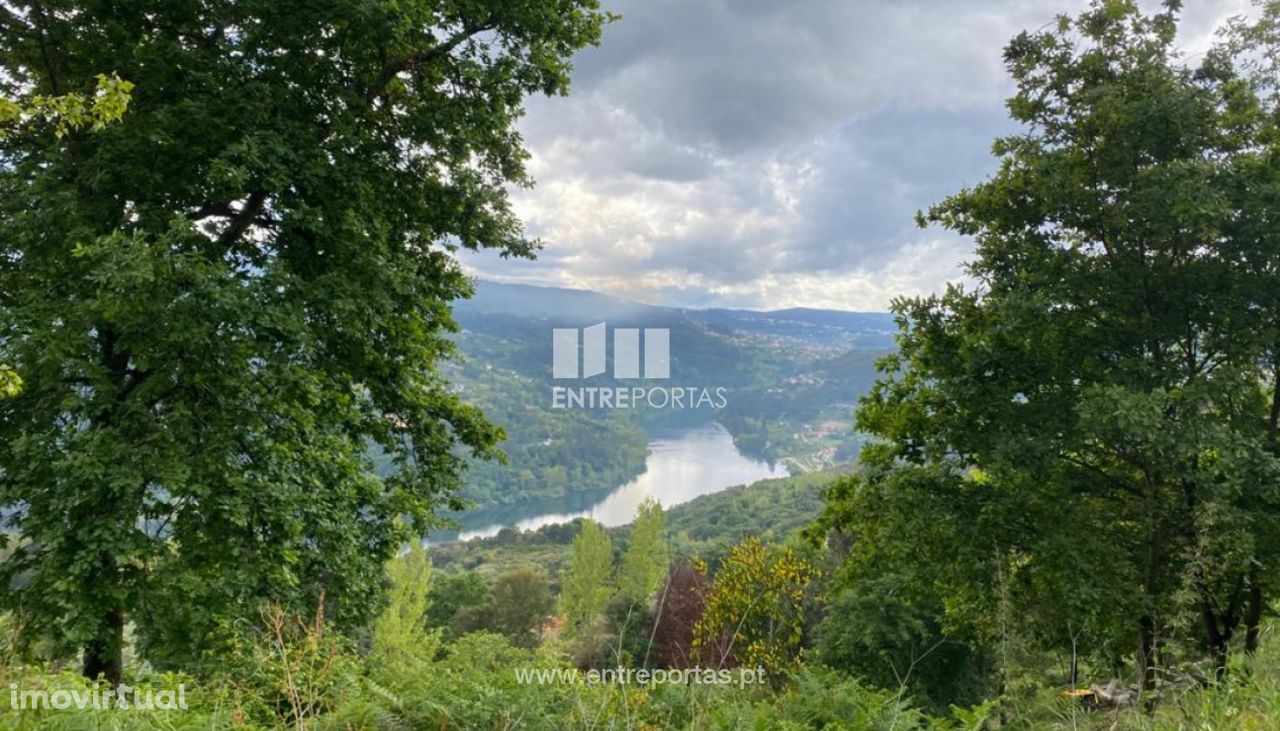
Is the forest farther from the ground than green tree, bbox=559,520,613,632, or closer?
farther from the ground

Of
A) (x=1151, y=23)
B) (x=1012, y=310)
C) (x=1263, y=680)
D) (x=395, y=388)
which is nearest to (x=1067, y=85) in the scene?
(x=1151, y=23)

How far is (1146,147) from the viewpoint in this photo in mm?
7383

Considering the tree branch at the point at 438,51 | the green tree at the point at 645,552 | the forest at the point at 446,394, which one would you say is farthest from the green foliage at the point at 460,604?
the tree branch at the point at 438,51

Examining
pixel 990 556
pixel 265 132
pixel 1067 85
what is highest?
pixel 1067 85

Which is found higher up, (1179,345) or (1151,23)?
(1151,23)

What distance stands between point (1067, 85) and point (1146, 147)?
4.69 ft

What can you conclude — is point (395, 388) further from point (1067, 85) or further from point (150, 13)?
point (1067, 85)

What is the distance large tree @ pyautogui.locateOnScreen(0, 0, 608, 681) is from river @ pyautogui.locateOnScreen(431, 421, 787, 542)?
91.6 metres

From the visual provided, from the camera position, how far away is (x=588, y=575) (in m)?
40.9

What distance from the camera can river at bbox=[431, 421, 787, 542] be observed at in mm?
110938

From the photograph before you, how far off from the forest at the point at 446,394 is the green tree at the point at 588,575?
32.5m
